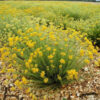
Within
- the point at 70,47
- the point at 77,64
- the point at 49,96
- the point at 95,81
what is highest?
the point at 70,47

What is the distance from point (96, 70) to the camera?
8.57 ft

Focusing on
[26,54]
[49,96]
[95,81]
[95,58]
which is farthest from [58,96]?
[95,58]

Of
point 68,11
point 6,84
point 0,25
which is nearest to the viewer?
point 6,84

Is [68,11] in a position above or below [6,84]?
above

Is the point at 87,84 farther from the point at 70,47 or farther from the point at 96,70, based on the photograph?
the point at 70,47

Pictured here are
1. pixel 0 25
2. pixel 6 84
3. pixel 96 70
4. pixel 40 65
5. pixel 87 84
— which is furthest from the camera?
pixel 0 25

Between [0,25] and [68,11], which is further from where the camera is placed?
[68,11]

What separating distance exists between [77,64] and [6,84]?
131 cm

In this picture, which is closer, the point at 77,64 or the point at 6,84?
the point at 77,64

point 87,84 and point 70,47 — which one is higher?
point 70,47

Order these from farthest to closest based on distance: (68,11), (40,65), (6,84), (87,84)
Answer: (68,11), (6,84), (87,84), (40,65)

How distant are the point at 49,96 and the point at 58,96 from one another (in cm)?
15

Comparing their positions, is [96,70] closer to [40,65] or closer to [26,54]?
[40,65]

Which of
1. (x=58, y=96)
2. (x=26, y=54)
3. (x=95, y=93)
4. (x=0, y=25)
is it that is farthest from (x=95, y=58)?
(x=0, y=25)
